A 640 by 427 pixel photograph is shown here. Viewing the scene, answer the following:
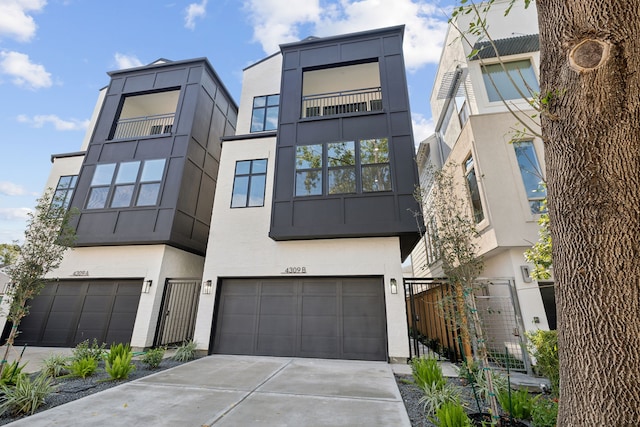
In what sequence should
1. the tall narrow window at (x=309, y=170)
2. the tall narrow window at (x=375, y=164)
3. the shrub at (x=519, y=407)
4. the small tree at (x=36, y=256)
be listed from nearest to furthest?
the shrub at (x=519, y=407)
the small tree at (x=36, y=256)
the tall narrow window at (x=375, y=164)
the tall narrow window at (x=309, y=170)

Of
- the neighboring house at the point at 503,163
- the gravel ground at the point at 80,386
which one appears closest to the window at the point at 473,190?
the neighboring house at the point at 503,163

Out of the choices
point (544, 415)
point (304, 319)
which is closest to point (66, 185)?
point (304, 319)

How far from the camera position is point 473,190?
7684mm

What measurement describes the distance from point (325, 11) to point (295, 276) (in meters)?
7.70

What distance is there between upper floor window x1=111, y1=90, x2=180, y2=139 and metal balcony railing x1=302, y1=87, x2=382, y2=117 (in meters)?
5.24

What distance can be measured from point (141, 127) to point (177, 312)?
7.40m

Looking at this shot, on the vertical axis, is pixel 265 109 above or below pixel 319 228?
above

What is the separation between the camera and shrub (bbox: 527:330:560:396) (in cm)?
422

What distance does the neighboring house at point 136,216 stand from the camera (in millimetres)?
8195

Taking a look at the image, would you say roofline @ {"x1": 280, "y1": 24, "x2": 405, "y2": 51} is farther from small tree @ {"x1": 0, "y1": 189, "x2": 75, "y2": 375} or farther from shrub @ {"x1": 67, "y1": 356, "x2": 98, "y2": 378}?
shrub @ {"x1": 67, "y1": 356, "x2": 98, "y2": 378}

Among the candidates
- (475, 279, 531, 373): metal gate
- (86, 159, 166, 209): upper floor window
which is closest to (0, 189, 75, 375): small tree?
(86, 159, 166, 209): upper floor window

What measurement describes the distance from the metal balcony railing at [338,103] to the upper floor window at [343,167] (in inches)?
83.8

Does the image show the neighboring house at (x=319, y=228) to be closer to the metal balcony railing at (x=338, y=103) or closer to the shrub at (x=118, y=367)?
the metal balcony railing at (x=338, y=103)

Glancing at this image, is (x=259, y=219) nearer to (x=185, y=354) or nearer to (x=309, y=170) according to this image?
(x=309, y=170)
